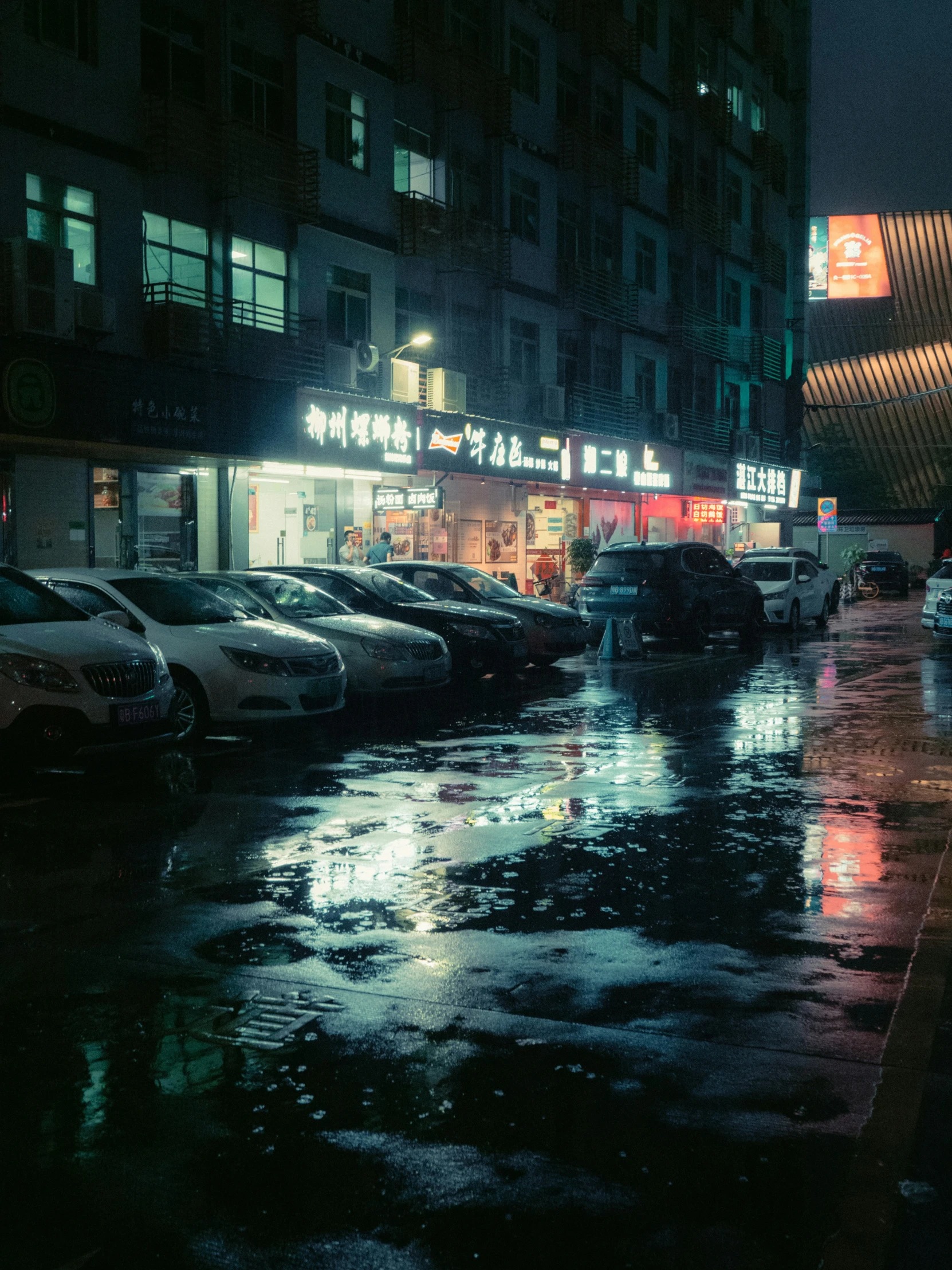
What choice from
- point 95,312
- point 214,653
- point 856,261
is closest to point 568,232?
point 95,312

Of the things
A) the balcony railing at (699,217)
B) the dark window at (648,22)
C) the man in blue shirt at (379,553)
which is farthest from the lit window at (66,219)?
the balcony railing at (699,217)

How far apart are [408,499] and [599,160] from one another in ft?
49.0

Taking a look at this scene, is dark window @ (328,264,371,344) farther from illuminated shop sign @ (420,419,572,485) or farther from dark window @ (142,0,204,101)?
dark window @ (142,0,204,101)

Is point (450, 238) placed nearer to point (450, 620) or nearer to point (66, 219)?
point (66, 219)

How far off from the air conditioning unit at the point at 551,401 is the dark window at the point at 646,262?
292 inches

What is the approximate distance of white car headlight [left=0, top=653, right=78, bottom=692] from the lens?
10156mm

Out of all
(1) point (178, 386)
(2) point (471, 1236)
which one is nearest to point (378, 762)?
(2) point (471, 1236)

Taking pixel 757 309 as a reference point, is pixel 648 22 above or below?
above

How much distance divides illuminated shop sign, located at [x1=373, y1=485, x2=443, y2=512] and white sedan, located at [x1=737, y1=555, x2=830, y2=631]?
22.0 ft

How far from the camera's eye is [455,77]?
30.9 meters

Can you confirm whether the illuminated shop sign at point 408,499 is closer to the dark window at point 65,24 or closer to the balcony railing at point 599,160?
the dark window at point 65,24

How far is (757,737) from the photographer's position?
13281mm

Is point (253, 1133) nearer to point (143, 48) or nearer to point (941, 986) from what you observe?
point (941, 986)

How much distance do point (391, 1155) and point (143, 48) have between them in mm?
22804
